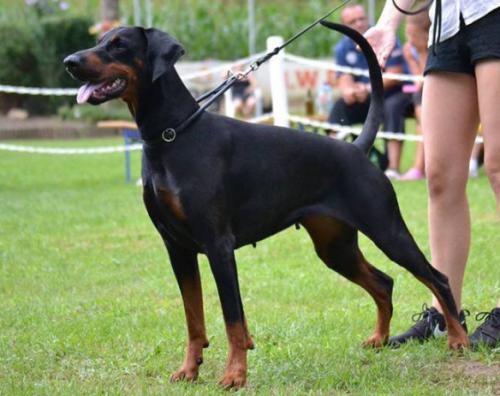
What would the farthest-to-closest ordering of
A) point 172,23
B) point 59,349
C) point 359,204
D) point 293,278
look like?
point 172,23, point 293,278, point 59,349, point 359,204

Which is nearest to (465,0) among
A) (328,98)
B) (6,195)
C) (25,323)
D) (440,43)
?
(440,43)

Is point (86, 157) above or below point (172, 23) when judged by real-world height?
below

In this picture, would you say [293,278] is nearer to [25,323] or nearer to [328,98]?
[25,323]

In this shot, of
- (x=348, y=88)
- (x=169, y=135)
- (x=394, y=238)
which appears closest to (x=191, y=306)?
(x=169, y=135)

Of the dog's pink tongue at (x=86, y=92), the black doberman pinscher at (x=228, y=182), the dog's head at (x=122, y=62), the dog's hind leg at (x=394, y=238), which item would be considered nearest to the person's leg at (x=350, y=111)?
the black doberman pinscher at (x=228, y=182)

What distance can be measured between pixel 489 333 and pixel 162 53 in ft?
6.37

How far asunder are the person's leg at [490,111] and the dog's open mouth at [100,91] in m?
1.52

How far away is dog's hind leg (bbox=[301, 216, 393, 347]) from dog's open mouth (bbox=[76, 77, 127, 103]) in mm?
1014

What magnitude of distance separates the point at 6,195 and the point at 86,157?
507 centimetres

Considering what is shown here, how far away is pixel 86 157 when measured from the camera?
56.5 feet

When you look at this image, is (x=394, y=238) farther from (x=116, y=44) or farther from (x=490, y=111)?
(x=116, y=44)

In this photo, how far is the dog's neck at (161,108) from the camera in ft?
14.0

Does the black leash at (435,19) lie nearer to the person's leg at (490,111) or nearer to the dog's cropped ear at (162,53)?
the person's leg at (490,111)

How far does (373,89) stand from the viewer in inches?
190
